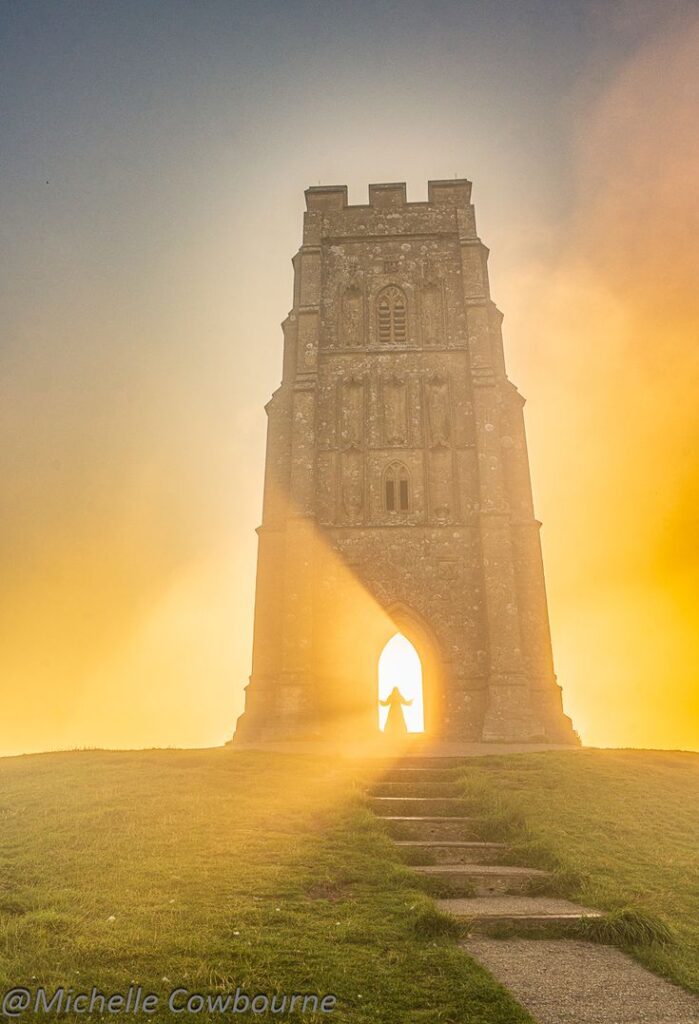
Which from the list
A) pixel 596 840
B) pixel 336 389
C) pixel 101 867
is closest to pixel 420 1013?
pixel 101 867

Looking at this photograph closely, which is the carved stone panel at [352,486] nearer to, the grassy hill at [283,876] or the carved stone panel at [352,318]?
the carved stone panel at [352,318]

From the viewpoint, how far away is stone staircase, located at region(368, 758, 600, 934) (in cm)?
640

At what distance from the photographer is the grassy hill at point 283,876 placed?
4.88 m

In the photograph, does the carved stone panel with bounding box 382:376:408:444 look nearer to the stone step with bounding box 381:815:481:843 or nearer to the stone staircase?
the stone staircase

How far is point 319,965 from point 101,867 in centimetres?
360

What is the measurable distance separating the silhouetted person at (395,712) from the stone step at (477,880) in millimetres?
14061

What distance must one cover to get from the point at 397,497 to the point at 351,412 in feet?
13.3

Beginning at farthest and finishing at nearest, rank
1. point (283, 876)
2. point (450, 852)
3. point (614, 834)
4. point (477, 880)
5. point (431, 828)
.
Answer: point (431, 828)
point (614, 834)
point (450, 852)
point (477, 880)
point (283, 876)

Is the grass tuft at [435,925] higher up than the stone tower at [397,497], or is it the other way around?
the stone tower at [397,497]

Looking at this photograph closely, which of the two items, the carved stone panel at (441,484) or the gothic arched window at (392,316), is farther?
the gothic arched window at (392,316)

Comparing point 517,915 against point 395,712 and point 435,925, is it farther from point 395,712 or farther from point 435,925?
point 395,712

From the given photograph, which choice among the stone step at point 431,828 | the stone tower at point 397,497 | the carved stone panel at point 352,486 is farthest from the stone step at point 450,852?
the carved stone panel at point 352,486

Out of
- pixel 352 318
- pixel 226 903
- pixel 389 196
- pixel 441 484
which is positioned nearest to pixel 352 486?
pixel 441 484

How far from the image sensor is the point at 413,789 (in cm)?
1190
